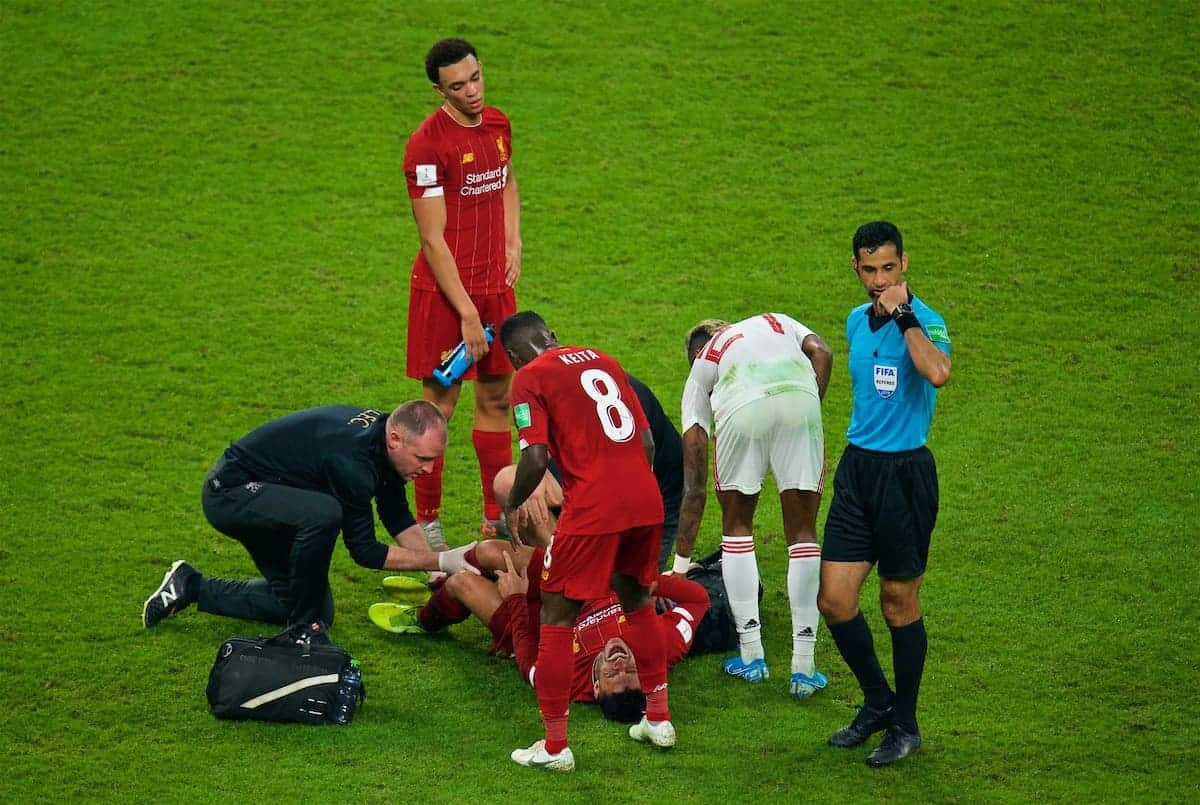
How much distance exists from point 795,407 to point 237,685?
2.92 meters

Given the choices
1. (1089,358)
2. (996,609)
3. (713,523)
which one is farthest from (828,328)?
(996,609)

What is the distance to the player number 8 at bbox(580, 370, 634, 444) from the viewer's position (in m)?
6.18

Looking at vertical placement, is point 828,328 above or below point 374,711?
above

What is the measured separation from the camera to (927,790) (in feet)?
19.7

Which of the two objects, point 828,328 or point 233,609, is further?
point 828,328

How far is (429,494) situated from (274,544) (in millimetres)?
1273

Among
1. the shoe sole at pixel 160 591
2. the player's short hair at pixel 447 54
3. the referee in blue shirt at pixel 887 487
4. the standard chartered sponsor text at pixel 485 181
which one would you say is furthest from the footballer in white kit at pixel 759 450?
the shoe sole at pixel 160 591

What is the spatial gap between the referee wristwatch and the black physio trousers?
2.87 m

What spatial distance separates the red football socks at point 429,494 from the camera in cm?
828

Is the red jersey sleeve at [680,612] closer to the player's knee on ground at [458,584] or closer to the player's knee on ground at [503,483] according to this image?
the player's knee on ground at [458,584]

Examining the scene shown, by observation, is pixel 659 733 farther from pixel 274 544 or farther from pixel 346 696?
pixel 274 544

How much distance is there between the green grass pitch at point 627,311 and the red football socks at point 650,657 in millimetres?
265

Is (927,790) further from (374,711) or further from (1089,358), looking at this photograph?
(1089,358)

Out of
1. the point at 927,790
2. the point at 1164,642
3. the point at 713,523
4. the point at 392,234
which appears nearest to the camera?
the point at 927,790
